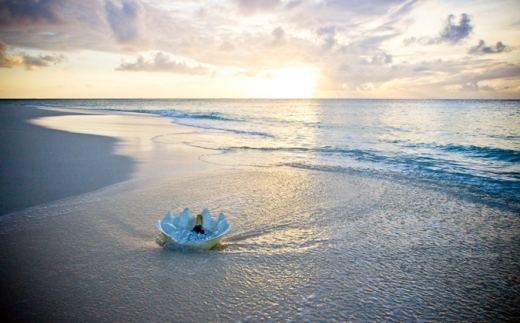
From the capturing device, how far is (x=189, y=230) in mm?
3580

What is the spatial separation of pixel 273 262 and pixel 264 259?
4.5 inches

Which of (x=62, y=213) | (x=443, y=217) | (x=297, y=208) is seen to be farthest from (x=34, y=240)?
(x=443, y=217)

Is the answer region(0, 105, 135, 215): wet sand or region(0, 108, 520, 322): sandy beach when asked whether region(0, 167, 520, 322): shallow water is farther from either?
region(0, 105, 135, 215): wet sand

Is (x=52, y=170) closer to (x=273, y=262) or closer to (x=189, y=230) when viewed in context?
(x=189, y=230)

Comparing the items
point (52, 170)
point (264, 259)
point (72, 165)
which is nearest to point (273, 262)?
point (264, 259)

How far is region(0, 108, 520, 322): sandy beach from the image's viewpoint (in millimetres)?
2441

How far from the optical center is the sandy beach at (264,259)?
2441 mm

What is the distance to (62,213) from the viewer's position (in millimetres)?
4324

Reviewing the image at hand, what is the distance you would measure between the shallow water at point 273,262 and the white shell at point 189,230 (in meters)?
0.12

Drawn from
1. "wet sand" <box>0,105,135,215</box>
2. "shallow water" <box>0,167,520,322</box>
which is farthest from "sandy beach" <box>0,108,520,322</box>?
"wet sand" <box>0,105,135,215</box>

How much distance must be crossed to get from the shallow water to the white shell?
12 centimetres

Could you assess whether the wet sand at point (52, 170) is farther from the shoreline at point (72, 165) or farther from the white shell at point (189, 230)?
the white shell at point (189, 230)

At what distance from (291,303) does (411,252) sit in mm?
1792

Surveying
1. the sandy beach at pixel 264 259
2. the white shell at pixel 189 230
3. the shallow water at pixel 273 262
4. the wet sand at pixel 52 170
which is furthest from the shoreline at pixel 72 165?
the white shell at pixel 189 230
